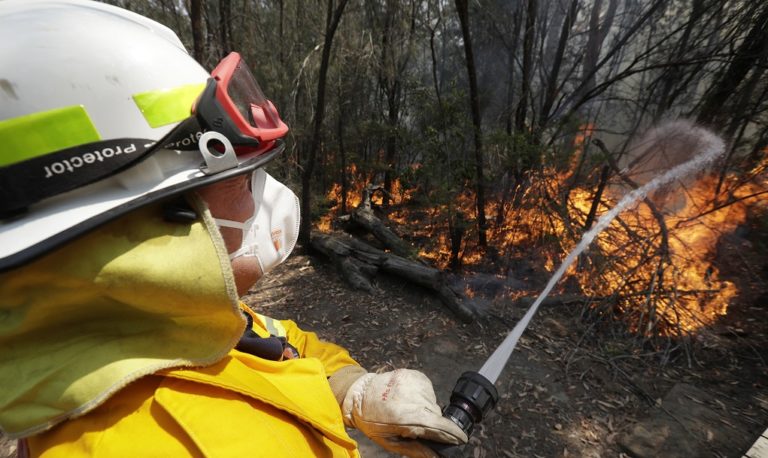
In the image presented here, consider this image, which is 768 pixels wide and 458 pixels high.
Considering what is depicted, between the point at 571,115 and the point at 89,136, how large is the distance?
6.45 metres

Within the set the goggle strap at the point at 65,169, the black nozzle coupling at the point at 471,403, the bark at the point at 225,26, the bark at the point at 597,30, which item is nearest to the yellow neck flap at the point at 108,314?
the goggle strap at the point at 65,169

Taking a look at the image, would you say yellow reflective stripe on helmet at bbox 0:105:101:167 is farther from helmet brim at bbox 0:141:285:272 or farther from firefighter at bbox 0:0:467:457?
helmet brim at bbox 0:141:285:272

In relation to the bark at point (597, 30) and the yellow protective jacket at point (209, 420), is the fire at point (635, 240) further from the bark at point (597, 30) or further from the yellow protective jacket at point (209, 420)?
the yellow protective jacket at point (209, 420)

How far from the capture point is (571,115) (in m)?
5.54

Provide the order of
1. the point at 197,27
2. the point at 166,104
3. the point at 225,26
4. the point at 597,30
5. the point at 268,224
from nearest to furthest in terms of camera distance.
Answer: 1. the point at 166,104
2. the point at 268,224
3. the point at 197,27
4. the point at 597,30
5. the point at 225,26

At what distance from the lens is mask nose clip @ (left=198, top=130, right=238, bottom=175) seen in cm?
103

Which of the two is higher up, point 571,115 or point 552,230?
point 571,115

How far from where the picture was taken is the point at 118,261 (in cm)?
82

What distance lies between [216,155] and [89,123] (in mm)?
322

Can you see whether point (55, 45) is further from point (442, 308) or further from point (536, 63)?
point (536, 63)

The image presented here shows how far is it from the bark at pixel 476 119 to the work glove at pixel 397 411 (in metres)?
4.51

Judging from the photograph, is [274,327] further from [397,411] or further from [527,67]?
[527,67]

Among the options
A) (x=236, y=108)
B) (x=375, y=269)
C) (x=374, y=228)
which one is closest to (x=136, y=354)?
(x=236, y=108)

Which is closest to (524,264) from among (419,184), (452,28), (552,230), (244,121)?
(552,230)
